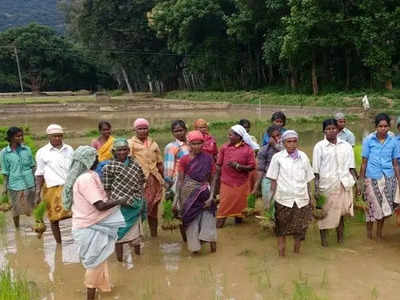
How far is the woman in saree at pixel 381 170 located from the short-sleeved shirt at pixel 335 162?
255 mm

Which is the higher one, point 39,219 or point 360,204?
point 39,219

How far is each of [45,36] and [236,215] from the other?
57.2 m

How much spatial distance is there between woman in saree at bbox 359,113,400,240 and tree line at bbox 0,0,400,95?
19.7 metres

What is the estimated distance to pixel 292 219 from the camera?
4676 millimetres

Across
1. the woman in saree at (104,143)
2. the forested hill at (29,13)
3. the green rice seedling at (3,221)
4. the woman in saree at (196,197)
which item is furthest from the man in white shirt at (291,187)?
the forested hill at (29,13)

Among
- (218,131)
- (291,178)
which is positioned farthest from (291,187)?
(218,131)

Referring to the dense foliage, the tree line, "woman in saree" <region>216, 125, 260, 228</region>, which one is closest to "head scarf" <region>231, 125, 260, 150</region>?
"woman in saree" <region>216, 125, 260, 228</region>

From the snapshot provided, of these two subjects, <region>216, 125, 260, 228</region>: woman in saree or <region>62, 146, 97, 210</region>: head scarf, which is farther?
<region>216, 125, 260, 228</region>: woman in saree

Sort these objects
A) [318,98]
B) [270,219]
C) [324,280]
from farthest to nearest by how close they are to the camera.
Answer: [318,98], [270,219], [324,280]

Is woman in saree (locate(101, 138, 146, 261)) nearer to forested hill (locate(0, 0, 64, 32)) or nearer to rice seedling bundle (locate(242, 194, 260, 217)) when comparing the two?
rice seedling bundle (locate(242, 194, 260, 217))

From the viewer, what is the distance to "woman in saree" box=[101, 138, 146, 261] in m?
4.33

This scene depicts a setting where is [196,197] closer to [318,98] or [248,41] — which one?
[318,98]

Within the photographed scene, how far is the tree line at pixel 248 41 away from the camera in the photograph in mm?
23969

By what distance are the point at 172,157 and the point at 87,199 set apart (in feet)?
6.42
